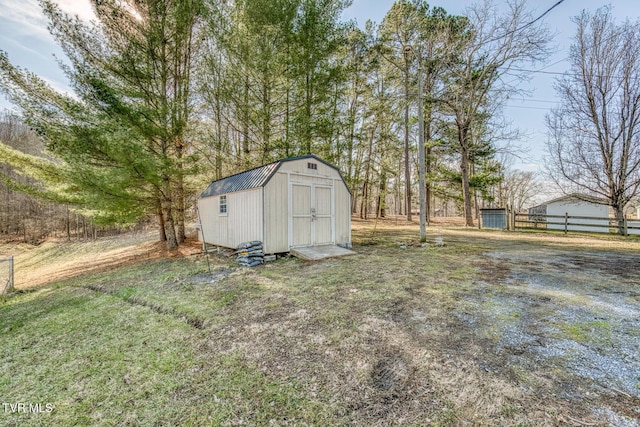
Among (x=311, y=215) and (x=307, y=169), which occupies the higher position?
(x=307, y=169)

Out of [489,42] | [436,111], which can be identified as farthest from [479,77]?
[436,111]

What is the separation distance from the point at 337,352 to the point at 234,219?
6076 millimetres

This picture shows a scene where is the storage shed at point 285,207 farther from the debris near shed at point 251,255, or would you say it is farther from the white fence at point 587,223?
the white fence at point 587,223

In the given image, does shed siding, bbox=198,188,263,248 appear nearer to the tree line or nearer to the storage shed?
the storage shed

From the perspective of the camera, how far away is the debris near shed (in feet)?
20.6

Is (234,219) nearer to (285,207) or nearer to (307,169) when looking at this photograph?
(285,207)

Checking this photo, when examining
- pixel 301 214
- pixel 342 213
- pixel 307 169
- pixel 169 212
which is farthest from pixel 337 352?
pixel 169 212

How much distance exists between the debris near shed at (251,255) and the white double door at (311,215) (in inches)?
38.5

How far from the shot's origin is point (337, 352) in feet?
7.90

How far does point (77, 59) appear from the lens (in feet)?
23.6

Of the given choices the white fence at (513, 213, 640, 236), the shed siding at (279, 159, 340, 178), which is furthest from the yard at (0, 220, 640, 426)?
the white fence at (513, 213, 640, 236)

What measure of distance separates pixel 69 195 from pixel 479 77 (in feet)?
57.2

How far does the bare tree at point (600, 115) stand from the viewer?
10.3 m

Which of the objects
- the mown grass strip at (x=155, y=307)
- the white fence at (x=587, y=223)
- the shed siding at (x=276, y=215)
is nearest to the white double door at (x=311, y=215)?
the shed siding at (x=276, y=215)
